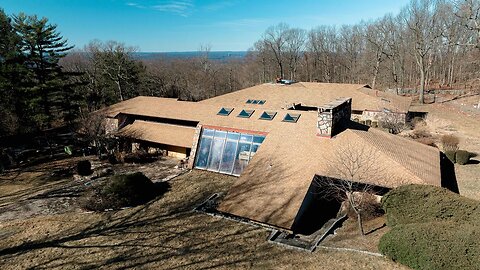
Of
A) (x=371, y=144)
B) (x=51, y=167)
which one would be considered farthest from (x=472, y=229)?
(x=51, y=167)

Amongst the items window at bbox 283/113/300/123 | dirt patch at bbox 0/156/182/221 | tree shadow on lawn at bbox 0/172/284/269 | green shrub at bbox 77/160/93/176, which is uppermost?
window at bbox 283/113/300/123

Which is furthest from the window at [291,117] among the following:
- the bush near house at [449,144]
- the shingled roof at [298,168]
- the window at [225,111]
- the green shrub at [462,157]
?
the bush near house at [449,144]

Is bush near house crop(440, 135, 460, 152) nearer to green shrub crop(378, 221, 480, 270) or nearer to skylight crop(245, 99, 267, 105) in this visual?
green shrub crop(378, 221, 480, 270)

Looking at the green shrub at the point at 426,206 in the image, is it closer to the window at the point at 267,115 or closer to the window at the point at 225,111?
the window at the point at 267,115

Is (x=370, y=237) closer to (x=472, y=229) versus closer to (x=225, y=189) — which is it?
(x=472, y=229)

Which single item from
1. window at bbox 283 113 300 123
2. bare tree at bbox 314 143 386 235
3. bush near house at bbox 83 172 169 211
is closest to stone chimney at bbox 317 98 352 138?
bare tree at bbox 314 143 386 235

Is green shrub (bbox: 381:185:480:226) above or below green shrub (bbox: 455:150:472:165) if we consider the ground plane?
above
